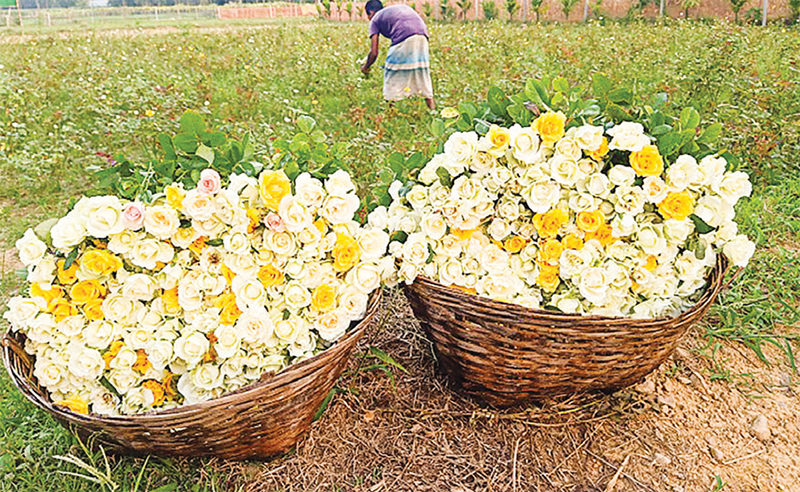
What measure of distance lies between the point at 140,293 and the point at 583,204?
114 cm

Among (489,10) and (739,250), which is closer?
(739,250)

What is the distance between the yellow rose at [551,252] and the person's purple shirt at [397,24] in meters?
4.18

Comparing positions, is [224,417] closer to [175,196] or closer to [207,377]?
[207,377]

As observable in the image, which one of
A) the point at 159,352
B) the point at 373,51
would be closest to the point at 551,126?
the point at 159,352

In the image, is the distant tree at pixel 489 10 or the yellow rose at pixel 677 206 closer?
the yellow rose at pixel 677 206

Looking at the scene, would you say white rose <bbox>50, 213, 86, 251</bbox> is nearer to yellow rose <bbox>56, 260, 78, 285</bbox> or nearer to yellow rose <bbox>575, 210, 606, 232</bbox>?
yellow rose <bbox>56, 260, 78, 285</bbox>

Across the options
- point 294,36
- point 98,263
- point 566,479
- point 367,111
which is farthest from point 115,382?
point 294,36

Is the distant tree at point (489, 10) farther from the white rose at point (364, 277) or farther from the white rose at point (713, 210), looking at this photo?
the white rose at point (364, 277)

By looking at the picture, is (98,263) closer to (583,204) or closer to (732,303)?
(583,204)

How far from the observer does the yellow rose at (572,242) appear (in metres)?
1.73

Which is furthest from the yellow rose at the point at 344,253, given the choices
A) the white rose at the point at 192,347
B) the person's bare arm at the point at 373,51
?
the person's bare arm at the point at 373,51

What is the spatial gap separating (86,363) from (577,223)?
1.27 m

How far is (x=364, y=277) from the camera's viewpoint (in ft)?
5.49

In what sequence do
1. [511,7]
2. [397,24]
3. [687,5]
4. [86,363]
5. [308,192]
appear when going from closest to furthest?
[86,363]
[308,192]
[397,24]
[687,5]
[511,7]
